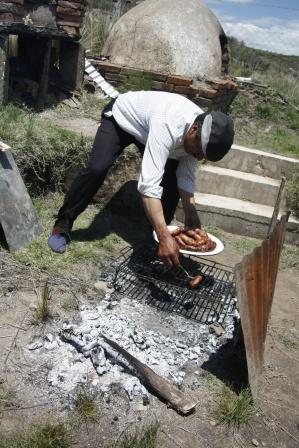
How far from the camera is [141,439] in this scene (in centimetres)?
252

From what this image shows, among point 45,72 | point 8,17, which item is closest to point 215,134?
point 45,72

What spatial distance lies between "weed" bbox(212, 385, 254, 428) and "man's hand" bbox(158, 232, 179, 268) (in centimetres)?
99

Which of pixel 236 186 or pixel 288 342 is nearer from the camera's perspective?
pixel 288 342

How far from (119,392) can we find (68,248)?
1876 mm

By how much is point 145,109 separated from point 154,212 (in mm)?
960

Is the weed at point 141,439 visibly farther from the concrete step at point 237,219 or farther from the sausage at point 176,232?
the concrete step at point 237,219

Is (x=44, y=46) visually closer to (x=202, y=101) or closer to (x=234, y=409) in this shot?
(x=202, y=101)

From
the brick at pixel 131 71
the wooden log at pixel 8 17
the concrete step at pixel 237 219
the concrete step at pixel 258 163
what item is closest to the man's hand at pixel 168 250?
the concrete step at pixel 237 219

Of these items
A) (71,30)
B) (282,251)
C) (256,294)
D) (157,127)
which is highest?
(157,127)

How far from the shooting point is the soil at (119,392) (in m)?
2.68

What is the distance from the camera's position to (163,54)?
7902mm

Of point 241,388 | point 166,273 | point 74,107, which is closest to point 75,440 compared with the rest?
point 241,388

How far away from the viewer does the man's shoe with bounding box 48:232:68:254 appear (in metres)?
4.35

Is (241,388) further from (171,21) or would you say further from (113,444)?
(171,21)
